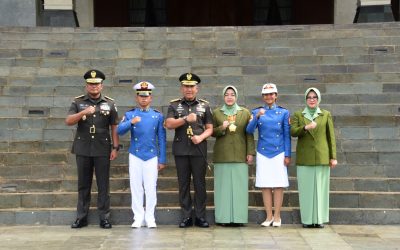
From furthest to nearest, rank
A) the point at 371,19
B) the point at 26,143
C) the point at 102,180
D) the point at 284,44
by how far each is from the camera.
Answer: the point at 371,19, the point at 284,44, the point at 26,143, the point at 102,180

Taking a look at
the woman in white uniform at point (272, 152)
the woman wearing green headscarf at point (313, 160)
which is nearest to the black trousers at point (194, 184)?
the woman in white uniform at point (272, 152)

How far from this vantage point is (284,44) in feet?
47.3

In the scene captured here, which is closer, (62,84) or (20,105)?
(20,105)

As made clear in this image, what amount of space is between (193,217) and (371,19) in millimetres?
11701

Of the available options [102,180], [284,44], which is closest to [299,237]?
[102,180]

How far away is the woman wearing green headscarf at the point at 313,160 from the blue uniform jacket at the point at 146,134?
1.76 metres

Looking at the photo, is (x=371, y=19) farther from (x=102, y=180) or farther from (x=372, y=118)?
(x=102, y=180)

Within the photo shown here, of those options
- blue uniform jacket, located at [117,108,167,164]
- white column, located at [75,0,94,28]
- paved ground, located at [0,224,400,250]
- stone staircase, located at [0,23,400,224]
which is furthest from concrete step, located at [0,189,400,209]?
white column, located at [75,0,94,28]

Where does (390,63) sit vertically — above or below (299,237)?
above

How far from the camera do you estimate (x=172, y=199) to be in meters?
9.32

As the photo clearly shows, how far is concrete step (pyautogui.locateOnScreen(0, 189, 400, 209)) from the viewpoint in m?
9.15

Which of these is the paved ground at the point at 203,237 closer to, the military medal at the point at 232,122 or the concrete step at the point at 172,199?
the concrete step at the point at 172,199

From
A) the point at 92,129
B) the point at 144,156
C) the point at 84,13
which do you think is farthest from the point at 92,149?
the point at 84,13

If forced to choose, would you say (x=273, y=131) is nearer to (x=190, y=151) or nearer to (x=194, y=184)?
(x=190, y=151)
